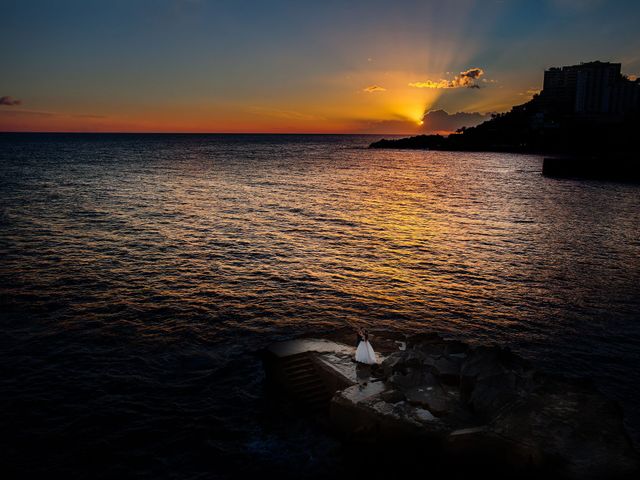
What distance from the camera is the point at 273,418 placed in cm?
1850

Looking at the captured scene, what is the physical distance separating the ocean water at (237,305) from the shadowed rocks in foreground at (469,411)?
1788 mm

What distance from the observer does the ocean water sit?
56.7 ft

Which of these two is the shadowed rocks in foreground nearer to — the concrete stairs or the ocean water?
the concrete stairs

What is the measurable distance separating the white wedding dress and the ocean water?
3.51 metres

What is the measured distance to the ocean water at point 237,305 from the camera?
17.3 metres

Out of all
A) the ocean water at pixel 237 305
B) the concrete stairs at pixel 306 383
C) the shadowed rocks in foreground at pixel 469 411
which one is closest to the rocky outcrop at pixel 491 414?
the shadowed rocks in foreground at pixel 469 411

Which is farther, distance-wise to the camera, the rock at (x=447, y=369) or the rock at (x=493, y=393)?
the rock at (x=447, y=369)

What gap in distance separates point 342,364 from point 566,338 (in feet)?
45.7

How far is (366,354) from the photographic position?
19.3m

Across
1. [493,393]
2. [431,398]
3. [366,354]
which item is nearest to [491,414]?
[493,393]

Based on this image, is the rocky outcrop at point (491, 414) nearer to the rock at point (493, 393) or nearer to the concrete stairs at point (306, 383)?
the rock at point (493, 393)

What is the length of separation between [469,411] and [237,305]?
17.3 metres

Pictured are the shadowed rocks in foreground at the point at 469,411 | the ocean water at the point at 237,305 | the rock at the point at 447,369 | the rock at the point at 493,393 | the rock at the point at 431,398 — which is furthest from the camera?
the rock at the point at 447,369

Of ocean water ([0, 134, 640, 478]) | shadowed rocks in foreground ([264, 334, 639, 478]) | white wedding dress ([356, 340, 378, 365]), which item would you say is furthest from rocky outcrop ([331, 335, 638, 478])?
ocean water ([0, 134, 640, 478])
